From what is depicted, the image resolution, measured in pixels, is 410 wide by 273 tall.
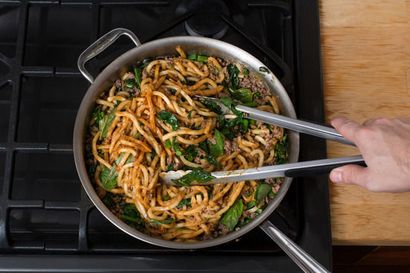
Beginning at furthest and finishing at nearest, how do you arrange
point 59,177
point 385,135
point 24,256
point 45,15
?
point 45,15 → point 59,177 → point 24,256 → point 385,135

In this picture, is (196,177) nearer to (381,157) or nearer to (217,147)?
(217,147)

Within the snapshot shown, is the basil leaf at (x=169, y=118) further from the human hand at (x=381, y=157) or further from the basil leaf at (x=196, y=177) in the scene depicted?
the human hand at (x=381, y=157)

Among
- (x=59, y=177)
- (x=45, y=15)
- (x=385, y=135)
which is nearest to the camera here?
(x=385, y=135)

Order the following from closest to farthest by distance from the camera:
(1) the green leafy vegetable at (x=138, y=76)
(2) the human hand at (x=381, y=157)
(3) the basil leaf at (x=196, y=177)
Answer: (2) the human hand at (x=381, y=157), (3) the basil leaf at (x=196, y=177), (1) the green leafy vegetable at (x=138, y=76)

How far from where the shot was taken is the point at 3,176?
101 centimetres

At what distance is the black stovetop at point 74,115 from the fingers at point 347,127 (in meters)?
0.17

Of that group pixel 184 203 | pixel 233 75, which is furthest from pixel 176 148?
pixel 233 75

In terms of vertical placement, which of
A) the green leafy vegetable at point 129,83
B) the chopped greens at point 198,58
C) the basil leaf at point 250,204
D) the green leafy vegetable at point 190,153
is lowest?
the basil leaf at point 250,204

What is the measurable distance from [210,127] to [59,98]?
365 mm

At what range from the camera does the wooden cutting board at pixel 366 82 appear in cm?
98

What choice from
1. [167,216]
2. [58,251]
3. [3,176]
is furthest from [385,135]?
[3,176]

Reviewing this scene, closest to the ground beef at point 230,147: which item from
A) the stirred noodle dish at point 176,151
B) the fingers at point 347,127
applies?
the stirred noodle dish at point 176,151

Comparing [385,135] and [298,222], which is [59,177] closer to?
[298,222]

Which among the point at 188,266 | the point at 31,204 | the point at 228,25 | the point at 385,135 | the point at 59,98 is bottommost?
the point at 188,266
